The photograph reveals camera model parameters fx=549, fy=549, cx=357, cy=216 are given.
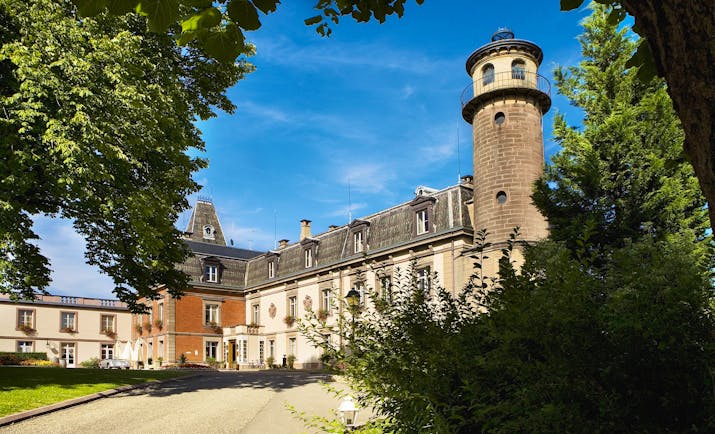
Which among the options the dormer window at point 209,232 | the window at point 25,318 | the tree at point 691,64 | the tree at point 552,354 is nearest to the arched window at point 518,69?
the tree at point 552,354

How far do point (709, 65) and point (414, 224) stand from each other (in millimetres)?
28214

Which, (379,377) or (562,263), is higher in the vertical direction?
(562,263)

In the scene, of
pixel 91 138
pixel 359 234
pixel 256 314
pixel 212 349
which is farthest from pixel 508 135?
pixel 212 349

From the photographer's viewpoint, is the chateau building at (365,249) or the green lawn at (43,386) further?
the chateau building at (365,249)

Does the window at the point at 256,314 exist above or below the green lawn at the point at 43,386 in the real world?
above

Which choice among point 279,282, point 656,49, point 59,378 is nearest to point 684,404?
point 656,49

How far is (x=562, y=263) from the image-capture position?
4539 mm

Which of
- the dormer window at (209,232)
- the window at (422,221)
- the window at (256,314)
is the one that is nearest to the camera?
the window at (422,221)

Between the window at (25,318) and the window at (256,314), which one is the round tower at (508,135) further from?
the window at (25,318)

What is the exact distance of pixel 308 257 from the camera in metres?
37.2

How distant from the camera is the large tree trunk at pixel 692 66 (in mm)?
1517

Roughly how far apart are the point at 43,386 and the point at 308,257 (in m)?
24.0

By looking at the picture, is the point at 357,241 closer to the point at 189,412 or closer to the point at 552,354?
the point at 189,412

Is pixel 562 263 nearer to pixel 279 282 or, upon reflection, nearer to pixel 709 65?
pixel 709 65
